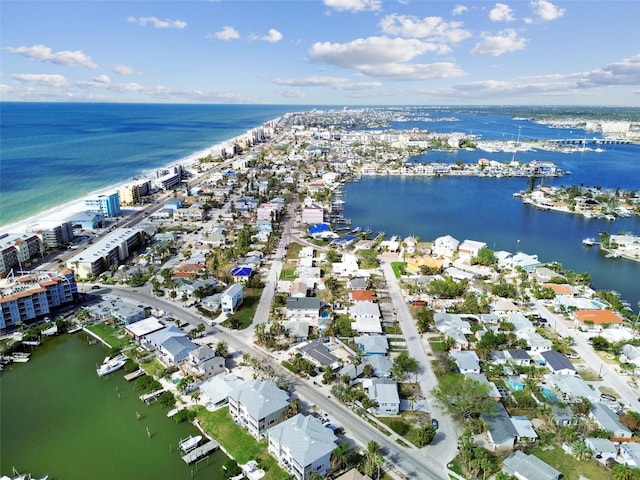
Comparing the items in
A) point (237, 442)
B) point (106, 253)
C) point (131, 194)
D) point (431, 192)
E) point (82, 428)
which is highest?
point (131, 194)

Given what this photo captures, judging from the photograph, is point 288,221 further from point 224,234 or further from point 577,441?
point 577,441

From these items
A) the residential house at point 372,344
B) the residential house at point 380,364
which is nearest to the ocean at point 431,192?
the residential house at point 372,344

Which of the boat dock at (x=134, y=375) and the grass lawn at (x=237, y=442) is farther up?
the boat dock at (x=134, y=375)

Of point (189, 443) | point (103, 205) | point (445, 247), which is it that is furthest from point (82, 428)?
point (103, 205)

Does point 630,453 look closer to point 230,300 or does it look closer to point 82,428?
point 230,300

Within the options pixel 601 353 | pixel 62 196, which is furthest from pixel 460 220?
pixel 62 196

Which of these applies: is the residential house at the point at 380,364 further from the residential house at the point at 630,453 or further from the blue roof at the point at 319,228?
the blue roof at the point at 319,228
